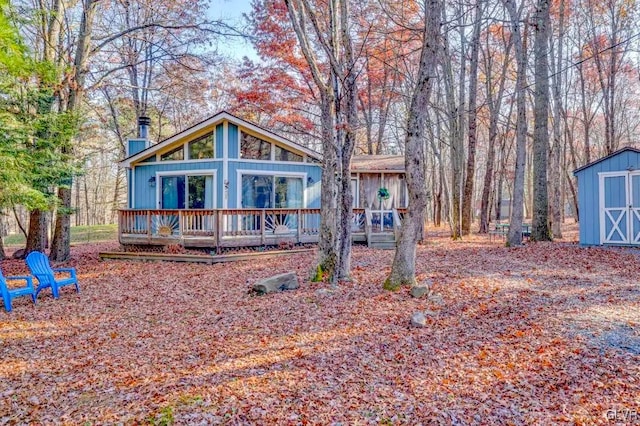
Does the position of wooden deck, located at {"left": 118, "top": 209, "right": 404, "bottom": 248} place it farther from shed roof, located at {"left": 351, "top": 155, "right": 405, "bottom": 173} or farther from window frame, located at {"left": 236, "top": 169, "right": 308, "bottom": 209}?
shed roof, located at {"left": 351, "top": 155, "right": 405, "bottom": 173}

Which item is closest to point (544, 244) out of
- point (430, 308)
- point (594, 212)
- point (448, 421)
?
point (594, 212)

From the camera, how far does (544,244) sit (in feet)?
38.3

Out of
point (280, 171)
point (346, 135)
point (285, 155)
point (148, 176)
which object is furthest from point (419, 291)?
point (148, 176)

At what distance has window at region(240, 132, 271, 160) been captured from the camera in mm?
13281

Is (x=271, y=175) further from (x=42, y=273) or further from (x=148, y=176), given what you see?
(x=42, y=273)

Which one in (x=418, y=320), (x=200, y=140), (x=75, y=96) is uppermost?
(x=75, y=96)

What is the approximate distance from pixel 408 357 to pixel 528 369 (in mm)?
1188

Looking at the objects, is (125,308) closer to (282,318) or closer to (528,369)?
(282,318)

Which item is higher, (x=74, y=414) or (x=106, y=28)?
(x=106, y=28)

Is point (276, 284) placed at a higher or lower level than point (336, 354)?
higher

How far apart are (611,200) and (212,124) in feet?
39.5

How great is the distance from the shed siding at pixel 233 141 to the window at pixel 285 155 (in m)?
1.50

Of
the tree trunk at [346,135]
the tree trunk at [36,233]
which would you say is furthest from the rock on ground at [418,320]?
the tree trunk at [36,233]

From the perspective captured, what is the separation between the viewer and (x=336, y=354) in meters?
4.51
